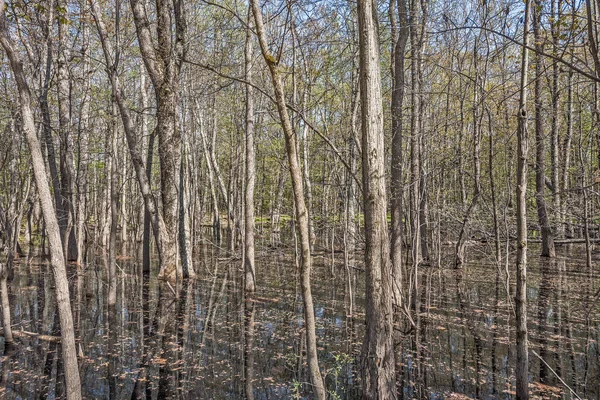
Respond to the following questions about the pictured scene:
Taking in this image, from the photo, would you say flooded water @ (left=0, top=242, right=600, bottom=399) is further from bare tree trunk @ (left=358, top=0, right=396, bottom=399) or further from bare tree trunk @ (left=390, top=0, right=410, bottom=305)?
bare tree trunk @ (left=390, top=0, right=410, bottom=305)

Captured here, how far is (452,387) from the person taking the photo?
4867mm

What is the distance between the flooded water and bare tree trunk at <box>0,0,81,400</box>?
103 centimetres

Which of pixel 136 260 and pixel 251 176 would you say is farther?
pixel 136 260

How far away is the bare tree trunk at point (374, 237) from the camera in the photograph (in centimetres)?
387

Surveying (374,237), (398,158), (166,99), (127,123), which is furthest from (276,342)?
(166,99)

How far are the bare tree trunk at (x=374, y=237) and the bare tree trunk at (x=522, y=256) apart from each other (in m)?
1.36

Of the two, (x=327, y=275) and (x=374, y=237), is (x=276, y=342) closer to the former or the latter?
(x=374, y=237)

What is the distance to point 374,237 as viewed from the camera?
3.96m

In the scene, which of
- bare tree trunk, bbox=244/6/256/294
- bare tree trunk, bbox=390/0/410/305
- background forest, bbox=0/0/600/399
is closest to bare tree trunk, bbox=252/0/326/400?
background forest, bbox=0/0/600/399

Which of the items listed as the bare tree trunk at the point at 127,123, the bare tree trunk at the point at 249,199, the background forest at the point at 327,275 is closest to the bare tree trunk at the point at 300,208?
the background forest at the point at 327,275

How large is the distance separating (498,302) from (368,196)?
6.89 m

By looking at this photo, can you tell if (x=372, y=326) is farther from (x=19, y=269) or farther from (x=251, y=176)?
(x=19, y=269)

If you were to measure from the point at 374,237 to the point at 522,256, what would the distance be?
1689 millimetres

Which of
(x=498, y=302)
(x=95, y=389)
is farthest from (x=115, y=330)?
(x=498, y=302)
